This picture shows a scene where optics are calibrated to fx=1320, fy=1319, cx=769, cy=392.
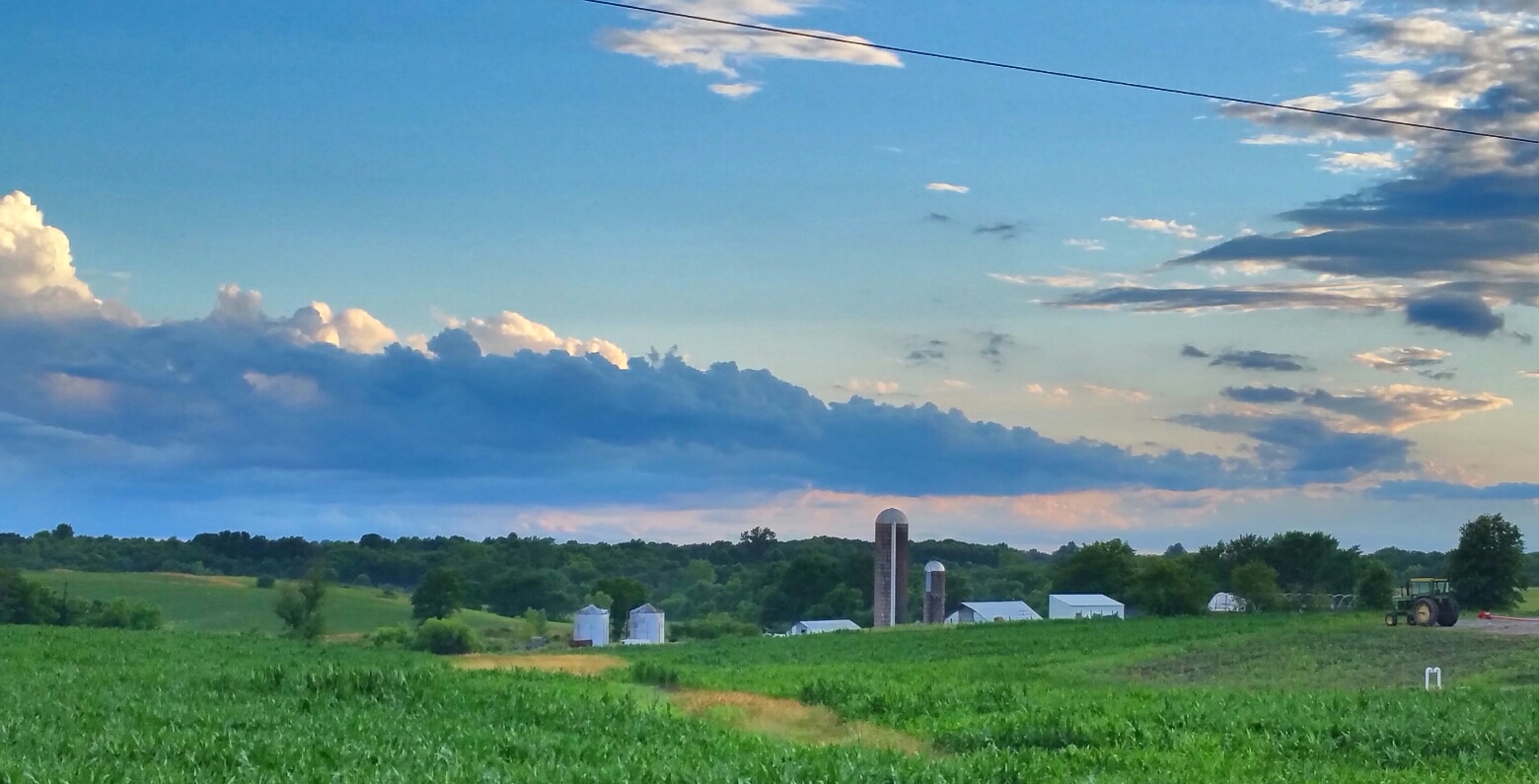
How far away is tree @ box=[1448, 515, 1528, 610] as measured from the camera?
76312 millimetres

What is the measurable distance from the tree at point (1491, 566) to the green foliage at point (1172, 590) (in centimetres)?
1413

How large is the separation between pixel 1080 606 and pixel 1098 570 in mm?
13194

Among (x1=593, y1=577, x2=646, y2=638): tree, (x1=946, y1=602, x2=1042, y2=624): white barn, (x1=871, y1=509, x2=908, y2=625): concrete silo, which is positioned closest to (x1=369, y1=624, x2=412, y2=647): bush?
(x1=871, y1=509, x2=908, y2=625): concrete silo

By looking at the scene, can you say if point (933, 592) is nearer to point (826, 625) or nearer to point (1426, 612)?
point (826, 625)

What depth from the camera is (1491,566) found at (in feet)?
252

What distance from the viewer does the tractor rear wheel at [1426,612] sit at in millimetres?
56312

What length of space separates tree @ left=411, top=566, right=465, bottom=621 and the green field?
166ft

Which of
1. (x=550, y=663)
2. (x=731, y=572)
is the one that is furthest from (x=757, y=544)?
(x=550, y=663)

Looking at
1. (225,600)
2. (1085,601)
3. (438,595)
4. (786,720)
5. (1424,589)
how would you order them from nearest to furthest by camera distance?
1. (786,720)
2. (1424,589)
3. (1085,601)
4. (438,595)
5. (225,600)

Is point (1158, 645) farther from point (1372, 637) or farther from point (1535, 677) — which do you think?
point (1535, 677)

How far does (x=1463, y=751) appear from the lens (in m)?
19.8

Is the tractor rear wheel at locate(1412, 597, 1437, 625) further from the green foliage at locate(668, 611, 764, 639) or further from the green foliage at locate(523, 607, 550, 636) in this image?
the green foliage at locate(523, 607, 550, 636)

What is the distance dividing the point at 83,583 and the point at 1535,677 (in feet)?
332

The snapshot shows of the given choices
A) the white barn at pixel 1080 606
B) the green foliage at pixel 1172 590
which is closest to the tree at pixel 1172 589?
the green foliage at pixel 1172 590
